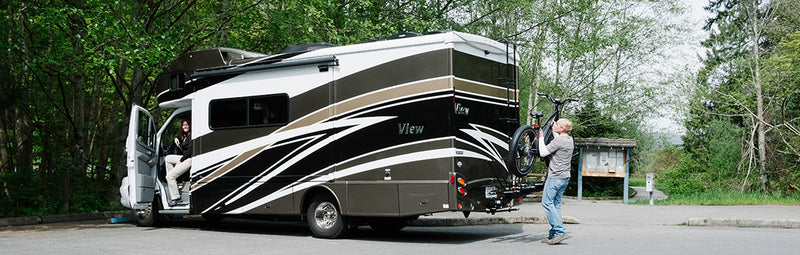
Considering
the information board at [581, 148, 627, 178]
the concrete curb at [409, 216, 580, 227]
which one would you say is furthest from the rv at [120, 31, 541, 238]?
the information board at [581, 148, 627, 178]

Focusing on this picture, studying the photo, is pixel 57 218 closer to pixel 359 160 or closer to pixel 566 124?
pixel 359 160

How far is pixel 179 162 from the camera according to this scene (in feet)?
42.7

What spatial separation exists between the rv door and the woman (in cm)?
43

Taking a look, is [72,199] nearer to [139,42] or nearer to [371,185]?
[139,42]

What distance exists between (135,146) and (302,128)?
138 inches

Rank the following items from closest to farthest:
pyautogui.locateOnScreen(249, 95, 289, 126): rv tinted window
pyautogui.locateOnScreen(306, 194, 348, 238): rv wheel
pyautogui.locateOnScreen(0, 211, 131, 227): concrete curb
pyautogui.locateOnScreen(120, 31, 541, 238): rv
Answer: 1. pyautogui.locateOnScreen(120, 31, 541, 238): rv
2. pyautogui.locateOnScreen(306, 194, 348, 238): rv wheel
3. pyautogui.locateOnScreen(249, 95, 289, 126): rv tinted window
4. pyautogui.locateOnScreen(0, 211, 131, 227): concrete curb

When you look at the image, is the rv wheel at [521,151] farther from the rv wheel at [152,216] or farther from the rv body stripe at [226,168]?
the rv wheel at [152,216]

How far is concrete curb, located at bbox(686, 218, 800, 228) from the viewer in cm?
1316

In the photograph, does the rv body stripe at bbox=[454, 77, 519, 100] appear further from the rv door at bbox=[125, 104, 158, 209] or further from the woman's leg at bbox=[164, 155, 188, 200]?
the rv door at bbox=[125, 104, 158, 209]

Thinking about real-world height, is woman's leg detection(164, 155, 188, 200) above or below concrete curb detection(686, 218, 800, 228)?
above

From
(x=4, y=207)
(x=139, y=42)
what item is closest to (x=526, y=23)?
(x=139, y=42)

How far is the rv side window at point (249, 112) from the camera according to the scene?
11.6 m

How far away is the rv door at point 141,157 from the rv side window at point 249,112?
1.52 meters

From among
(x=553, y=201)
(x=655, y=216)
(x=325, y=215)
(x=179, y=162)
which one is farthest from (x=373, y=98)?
(x=655, y=216)
